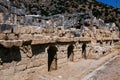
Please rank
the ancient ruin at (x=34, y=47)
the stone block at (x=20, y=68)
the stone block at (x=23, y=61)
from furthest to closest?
the stone block at (x=23, y=61) < the stone block at (x=20, y=68) < the ancient ruin at (x=34, y=47)

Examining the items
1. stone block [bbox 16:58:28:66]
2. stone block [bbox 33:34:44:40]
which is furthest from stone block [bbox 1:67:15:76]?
stone block [bbox 33:34:44:40]

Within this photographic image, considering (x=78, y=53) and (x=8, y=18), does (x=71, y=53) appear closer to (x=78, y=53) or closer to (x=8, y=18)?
(x=78, y=53)

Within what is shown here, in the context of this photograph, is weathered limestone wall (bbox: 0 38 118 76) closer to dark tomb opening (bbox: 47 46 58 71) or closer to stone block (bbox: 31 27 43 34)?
dark tomb opening (bbox: 47 46 58 71)

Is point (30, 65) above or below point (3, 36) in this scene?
below

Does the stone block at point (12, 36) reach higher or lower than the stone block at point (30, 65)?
higher

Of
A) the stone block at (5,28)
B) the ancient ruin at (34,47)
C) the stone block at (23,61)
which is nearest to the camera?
the ancient ruin at (34,47)

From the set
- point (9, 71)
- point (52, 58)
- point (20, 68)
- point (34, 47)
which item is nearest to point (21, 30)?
point (34, 47)

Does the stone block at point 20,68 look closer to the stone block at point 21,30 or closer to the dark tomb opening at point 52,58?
the stone block at point 21,30

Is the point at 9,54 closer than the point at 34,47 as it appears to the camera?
Yes

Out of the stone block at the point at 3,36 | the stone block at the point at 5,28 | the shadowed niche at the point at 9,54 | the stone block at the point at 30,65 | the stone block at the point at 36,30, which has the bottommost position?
the stone block at the point at 30,65

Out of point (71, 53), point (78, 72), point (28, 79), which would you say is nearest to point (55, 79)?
point (28, 79)

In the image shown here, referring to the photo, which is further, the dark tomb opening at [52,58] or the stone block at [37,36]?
the dark tomb opening at [52,58]

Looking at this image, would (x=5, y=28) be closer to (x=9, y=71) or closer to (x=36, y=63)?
(x=9, y=71)

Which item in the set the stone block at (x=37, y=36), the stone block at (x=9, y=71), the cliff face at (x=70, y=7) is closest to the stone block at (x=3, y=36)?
the stone block at (x=9, y=71)
